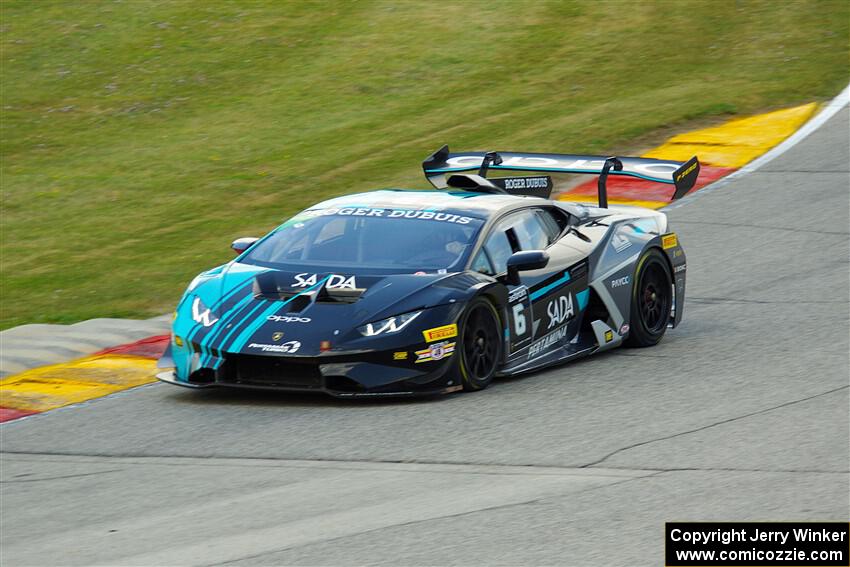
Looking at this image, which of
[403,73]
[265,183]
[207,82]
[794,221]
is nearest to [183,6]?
[207,82]

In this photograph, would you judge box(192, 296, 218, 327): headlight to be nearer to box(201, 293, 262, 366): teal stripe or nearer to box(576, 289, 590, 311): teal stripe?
box(201, 293, 262, 366): teal stripe

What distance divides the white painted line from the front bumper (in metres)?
7.67

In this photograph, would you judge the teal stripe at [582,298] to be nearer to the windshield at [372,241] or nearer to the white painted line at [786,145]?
the windshield at [372,241]

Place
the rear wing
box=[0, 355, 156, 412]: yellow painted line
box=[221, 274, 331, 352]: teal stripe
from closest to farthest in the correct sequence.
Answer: box=[221, 274, 331, 352]: teal stripe, box=[0, 355, 156, 412]: yellow painted line, the rear wing

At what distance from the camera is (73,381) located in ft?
32.9

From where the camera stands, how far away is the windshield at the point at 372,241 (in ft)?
30.5

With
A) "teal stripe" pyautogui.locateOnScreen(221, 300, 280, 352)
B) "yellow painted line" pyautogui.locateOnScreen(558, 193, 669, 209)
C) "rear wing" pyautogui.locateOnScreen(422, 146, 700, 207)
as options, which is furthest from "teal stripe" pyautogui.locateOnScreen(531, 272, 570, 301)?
"yellow painted line" pyautogui.locateOnScreen(558, 193, 669, 209)

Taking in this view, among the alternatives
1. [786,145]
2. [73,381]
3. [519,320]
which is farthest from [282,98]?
[519,320]

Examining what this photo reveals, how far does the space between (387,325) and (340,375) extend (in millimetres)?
420

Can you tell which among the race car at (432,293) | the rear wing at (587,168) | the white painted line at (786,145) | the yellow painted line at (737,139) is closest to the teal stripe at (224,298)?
the race car at (432,293)

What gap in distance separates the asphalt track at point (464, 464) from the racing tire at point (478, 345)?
15cm

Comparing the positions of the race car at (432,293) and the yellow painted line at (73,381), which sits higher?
the race car at (432,293)

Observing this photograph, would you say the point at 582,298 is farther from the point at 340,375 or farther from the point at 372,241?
the point at 340,375

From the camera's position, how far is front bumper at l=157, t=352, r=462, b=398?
339 inches
